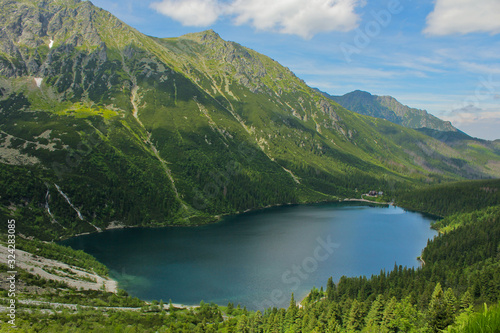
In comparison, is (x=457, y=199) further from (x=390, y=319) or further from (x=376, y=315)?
(x=390, y=319)

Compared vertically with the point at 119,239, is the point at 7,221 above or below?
above

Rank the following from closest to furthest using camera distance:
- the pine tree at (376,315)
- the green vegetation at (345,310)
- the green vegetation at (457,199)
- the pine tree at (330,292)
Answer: the green vegetation at (345,310) < the pine tree at (376,315) < the pine tree at (330,292) < the green vegetation at (457,199)

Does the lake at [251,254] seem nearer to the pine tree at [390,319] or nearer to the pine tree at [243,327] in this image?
the pine tree at [243,327]

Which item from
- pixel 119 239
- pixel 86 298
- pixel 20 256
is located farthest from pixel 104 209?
pixel 86 298

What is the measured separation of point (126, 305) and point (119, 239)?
178 feet

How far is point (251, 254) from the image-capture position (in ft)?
316

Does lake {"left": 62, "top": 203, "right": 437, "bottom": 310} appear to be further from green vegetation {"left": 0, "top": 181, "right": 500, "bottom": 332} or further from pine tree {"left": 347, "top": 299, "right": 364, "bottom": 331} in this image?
pine tree {"left": 347, "top": 299, "right": 364, "bottom": 331}

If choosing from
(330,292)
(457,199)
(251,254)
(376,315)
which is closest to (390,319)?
(376,315)

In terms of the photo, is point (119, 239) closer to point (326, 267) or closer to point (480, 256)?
point (326, 267)

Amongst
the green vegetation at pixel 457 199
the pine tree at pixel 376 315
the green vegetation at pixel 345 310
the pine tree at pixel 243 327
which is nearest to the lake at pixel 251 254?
the green vegetation at pixel 345 310

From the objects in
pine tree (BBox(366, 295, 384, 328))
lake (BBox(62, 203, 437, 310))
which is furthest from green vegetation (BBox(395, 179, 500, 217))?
pine tree (BBox(366, 295, 384, 328))

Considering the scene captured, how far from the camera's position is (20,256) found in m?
65.9

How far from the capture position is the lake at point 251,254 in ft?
238

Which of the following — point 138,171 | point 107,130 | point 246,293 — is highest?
point 107,130
